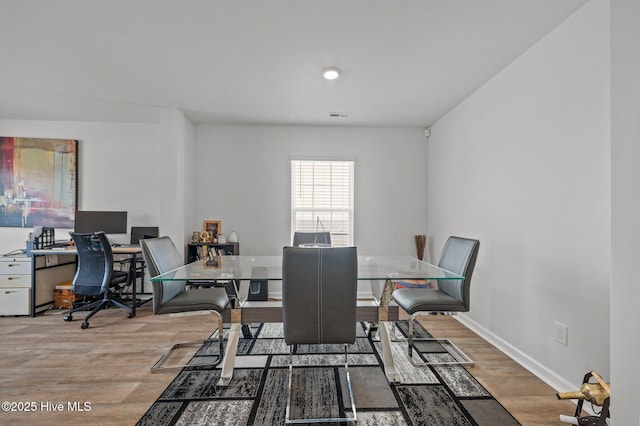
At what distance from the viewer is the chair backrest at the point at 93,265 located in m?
3.54

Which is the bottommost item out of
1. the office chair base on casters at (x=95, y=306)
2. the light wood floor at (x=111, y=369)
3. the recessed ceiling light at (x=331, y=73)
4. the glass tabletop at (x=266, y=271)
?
the light wood floor at (x=111, y=369)

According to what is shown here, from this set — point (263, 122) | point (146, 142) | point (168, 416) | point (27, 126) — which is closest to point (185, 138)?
point (146, 142)

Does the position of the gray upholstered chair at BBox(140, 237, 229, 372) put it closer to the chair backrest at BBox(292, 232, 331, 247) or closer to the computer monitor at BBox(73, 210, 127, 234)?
the chair backrest at BBox(292, 232, 331, 247)

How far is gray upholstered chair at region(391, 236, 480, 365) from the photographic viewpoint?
2.49 meters

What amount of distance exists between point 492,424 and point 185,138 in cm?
428

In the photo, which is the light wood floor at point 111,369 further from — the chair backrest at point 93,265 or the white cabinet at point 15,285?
the chair backrest at point 93,265

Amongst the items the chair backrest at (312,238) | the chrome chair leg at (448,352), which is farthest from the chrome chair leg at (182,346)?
the chrome chair leg at (448,352)

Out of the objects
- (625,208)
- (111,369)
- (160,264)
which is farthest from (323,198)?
(625,208)

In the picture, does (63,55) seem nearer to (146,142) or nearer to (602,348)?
(146,142)

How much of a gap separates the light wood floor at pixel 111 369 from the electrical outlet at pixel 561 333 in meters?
0.34

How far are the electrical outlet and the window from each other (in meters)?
2.84

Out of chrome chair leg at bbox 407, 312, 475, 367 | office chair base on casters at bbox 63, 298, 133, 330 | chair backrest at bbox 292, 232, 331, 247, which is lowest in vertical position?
chrome chair leg at bbox 407, 312, 475, 367

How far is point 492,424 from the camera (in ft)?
5.94

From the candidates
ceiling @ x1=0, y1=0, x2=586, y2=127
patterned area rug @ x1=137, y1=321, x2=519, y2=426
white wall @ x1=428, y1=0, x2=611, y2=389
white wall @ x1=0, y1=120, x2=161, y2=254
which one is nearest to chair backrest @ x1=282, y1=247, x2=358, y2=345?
patterned area rug @ x1=137, y1=321, x2=519, y2=426
